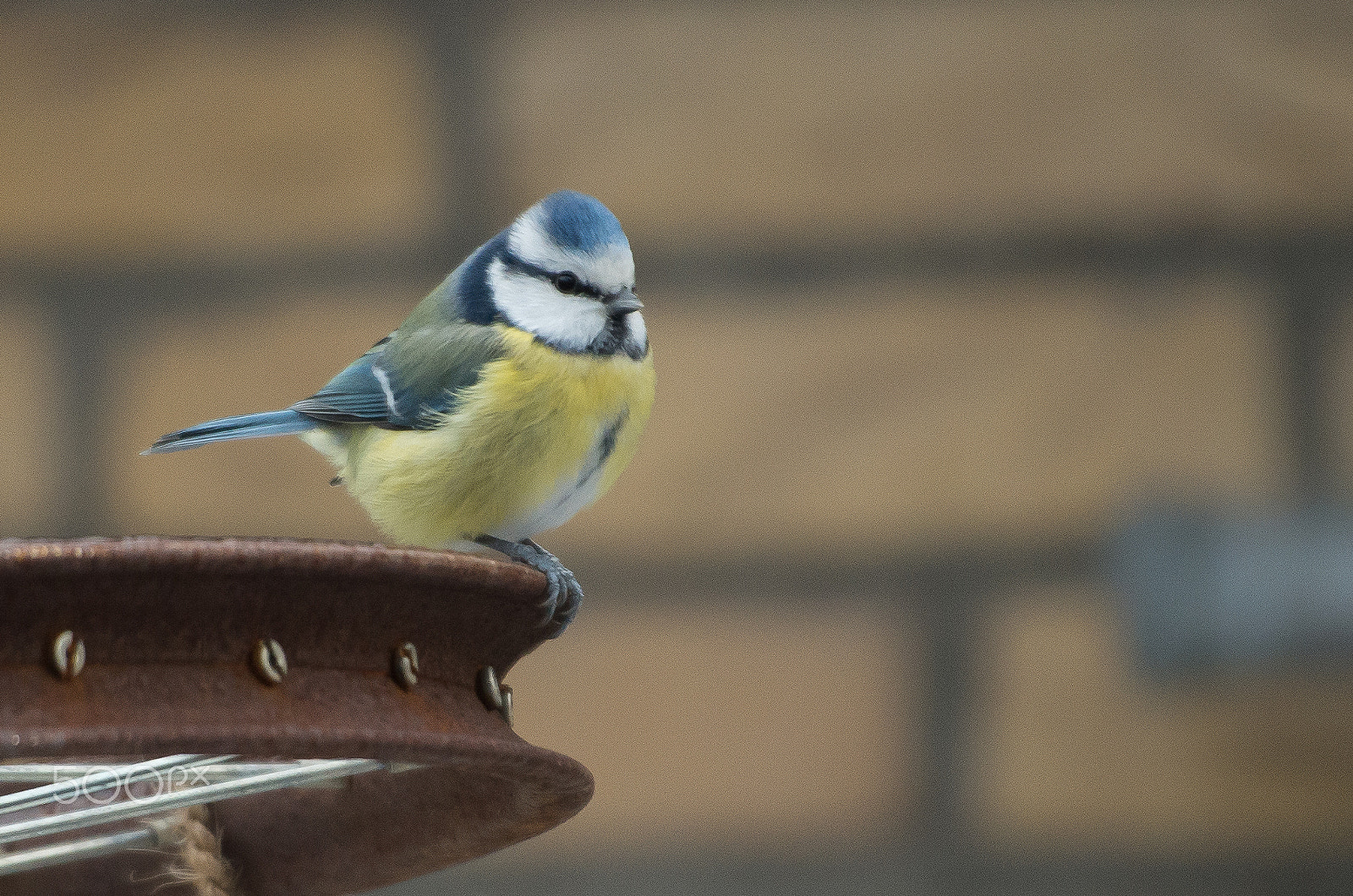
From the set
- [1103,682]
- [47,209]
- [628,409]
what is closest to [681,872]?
[1103,682]

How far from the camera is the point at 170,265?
1153 millimetres

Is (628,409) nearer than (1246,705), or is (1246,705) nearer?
(628,409)

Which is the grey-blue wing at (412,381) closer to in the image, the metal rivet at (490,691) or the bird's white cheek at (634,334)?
the bird's white cheek at (634,334)

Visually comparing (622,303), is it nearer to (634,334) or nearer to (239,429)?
(634,334)

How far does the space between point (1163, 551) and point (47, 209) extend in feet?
2.59

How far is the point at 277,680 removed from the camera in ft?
1.18

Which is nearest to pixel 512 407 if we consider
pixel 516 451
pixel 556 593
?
pixel 516 451

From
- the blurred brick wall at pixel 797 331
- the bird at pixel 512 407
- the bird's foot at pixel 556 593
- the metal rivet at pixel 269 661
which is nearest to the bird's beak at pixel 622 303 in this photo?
the bird at pixel 512 407

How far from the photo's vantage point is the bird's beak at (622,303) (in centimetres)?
79

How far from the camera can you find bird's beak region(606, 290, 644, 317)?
786 millimetres

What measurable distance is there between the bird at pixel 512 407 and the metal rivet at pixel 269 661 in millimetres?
377

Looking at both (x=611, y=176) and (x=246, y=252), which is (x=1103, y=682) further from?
(x=246, y=252)
